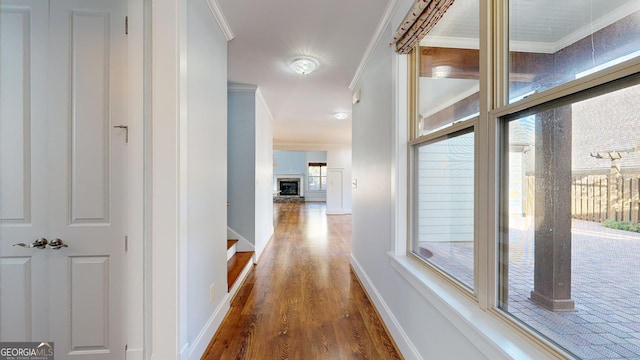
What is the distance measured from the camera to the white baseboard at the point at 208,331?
152cm

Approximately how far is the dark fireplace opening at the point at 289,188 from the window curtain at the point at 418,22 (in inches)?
532

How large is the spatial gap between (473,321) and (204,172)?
175 cm

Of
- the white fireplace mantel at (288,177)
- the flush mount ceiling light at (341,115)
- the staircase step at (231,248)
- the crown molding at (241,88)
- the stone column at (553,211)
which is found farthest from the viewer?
the white fireplace mantel at (288,177)

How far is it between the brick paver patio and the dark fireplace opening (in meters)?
14.3

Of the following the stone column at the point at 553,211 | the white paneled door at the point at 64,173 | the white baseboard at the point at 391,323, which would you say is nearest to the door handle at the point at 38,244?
the white paneled door at the point at 64,173

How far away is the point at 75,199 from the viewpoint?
4.42ft

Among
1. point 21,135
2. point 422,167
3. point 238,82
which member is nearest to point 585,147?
point 422,167

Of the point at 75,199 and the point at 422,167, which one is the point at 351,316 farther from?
the point at 75,199

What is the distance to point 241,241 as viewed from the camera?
11.5ft

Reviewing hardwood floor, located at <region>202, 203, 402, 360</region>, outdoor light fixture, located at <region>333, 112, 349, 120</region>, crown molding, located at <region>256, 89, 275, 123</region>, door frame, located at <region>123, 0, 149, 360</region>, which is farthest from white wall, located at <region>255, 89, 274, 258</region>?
door frame, located at <region>123, 0, 149, 360</region>

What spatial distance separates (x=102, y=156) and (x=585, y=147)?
2117mm

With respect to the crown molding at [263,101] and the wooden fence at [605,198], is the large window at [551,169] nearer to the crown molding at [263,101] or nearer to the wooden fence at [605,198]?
the wooden fence at [605,198]

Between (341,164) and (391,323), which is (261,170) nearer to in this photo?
(391,323)

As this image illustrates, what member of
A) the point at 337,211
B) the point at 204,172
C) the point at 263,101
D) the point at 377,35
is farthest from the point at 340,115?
the point at 337,211
